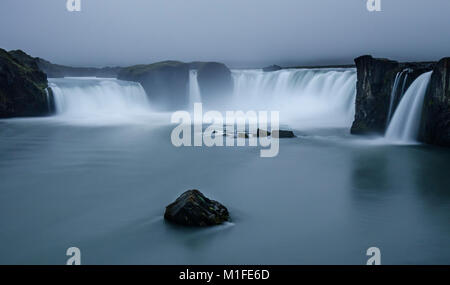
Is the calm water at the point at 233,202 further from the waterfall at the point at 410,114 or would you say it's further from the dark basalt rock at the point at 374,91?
the dark basalt rock at the point at 374,91

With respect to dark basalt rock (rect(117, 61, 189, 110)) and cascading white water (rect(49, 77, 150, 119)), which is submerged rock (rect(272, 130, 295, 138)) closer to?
cascading white water (rect(49, 77, 150, 119))

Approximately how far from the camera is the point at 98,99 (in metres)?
24.8

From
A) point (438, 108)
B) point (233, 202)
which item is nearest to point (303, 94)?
point (438, 108)

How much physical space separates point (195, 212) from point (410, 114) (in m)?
10.4

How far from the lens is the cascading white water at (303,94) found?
21234mm

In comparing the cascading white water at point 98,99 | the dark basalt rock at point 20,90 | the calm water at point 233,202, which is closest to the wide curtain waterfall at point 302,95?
the cascading white water at point 98,99

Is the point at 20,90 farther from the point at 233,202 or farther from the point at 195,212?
the point at 195,212

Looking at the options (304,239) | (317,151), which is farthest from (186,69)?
(304,239)

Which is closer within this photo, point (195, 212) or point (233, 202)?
point (195, 212)

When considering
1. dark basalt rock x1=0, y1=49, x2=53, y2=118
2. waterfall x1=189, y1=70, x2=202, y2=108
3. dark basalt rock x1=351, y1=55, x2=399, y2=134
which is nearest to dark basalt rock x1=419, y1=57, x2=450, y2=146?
dark basalt rock x1=351, y1=55, x2=399, y2=134

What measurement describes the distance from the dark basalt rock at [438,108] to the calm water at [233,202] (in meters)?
0.60
